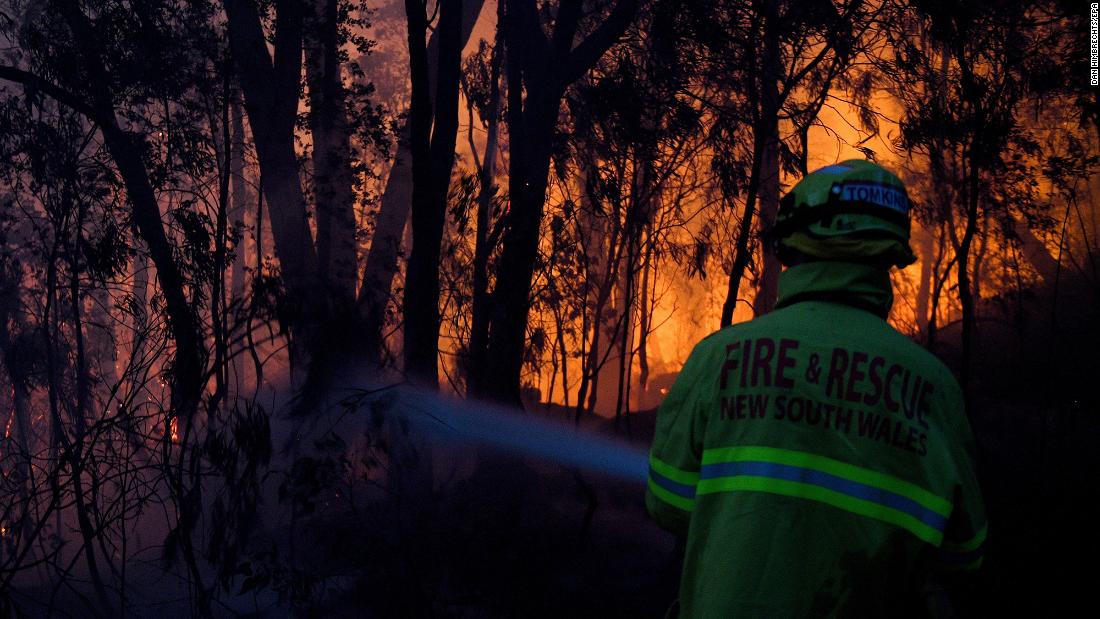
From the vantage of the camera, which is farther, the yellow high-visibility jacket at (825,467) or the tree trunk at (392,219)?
the tree trunk at (392,219)

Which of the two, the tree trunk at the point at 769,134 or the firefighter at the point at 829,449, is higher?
the tree trunk at the point at 769,134

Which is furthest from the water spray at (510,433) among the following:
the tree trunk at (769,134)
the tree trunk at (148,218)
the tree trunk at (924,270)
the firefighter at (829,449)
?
the tree trunk at (924,270)

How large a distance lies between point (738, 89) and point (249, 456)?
8.95m

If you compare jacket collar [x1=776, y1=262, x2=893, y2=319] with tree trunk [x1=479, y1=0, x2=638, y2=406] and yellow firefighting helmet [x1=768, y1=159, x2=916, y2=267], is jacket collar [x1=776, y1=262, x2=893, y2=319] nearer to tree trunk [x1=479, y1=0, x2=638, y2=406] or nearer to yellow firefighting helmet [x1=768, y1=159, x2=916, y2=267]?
yellow firefighting helmet [x1=768, y1=159, x2=916, y2=267]

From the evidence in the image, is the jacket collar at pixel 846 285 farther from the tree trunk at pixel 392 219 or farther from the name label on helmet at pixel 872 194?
the tree trunk at pixel 392 219

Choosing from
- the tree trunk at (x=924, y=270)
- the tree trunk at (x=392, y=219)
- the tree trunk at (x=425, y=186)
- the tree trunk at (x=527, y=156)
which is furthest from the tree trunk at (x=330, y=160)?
the tree trunk at (x=924, y=270)

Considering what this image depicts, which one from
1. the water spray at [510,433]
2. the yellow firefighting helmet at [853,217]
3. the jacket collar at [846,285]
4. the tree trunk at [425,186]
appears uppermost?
the tree trunk at [425,186]

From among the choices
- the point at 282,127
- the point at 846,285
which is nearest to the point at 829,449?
the point at 846,285

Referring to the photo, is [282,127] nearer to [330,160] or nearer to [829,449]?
[330,160]

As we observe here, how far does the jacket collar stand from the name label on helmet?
0.13 meters

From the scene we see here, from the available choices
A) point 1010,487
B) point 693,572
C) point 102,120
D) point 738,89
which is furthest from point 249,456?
point 738,89

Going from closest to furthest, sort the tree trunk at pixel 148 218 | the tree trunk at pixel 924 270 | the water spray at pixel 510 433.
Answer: the tree trunk at pixel 148 218
the water spray at pixel 510 433
the tree trunk at pixel 924 270

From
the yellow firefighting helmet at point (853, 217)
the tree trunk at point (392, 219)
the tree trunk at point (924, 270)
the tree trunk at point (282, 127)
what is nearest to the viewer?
the yellow firefighting helmet at point (853, 217)

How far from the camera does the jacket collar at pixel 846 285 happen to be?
179 centimetres
